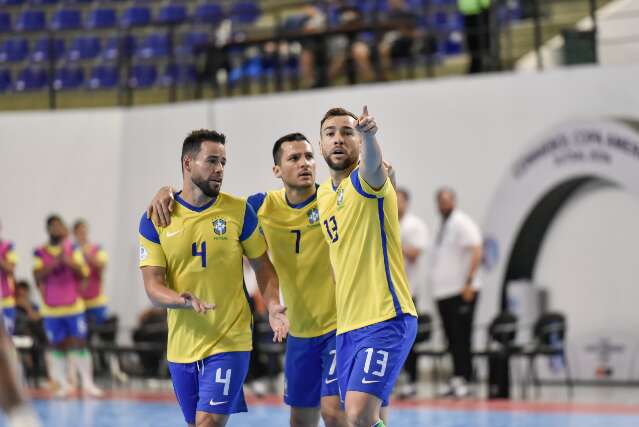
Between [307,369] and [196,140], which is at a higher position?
[196,140]

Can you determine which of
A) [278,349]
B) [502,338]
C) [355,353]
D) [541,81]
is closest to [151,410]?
[278,349]

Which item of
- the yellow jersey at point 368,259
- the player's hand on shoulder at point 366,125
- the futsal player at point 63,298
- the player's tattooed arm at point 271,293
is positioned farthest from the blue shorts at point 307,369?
the futsal player at point 63,298

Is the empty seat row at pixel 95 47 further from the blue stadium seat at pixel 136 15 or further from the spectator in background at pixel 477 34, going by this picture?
the spectator in background at pixel 477 34

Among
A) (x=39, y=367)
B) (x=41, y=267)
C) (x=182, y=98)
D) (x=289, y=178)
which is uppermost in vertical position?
(x=182, y=98)

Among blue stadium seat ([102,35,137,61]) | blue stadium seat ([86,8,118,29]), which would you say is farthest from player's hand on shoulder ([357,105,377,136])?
blue stadium seat ([86,8,118,29])

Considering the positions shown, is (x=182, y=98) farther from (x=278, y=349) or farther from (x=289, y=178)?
(x=289, y=178)

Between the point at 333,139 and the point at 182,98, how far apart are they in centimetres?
1344

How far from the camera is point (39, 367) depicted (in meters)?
17.7

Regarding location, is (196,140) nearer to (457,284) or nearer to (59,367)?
(457,284)

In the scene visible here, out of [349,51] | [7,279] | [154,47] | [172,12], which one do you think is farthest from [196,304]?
[172,12]

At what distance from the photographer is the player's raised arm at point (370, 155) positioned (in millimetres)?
6426

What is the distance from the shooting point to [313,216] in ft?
25.4

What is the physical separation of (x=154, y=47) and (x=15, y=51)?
8.02 ft

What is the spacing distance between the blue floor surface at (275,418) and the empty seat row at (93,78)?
7.42 meters
